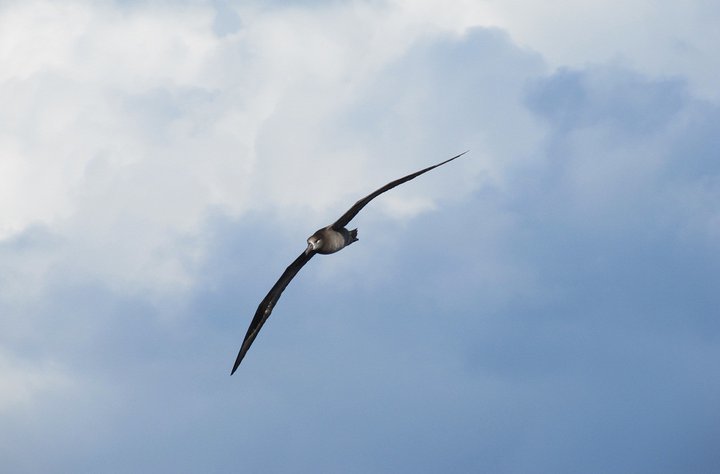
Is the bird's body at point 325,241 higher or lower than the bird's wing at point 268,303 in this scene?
lower

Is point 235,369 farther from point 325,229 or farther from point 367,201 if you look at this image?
point 367,201

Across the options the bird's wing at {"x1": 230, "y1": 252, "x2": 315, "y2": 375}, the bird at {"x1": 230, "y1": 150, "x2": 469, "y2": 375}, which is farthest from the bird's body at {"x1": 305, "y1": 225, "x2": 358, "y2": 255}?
the bird's wing at {"x1": 230, "y1": 252, "x2": 315, "y2": 375}

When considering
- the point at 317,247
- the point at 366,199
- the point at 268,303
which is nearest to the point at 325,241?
the point at 317,247

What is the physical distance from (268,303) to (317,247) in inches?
151

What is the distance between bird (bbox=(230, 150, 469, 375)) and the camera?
27.6 meters

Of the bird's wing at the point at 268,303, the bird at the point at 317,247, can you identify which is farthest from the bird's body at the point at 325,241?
the bird's wing at the point at 268,303

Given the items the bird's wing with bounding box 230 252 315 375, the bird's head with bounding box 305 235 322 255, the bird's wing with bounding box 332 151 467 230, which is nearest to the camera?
the bird's wing with bounding box 332 151 467 230

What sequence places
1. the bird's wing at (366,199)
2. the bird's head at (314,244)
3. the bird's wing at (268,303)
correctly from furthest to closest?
the bird's wing at (268,303) < the bird's head at (314,244) < the bird's wing at (366,199)

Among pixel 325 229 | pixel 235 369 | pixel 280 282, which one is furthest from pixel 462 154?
pixel 235 369

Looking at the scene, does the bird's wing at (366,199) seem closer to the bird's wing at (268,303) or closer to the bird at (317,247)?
the bird at (317,247)

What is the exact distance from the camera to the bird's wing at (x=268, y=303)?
3081cm

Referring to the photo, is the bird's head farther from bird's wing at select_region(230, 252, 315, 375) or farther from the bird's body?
bird's wing at select_region(230, 252, 315, 375)

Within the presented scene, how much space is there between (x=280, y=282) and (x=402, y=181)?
22.2 ft

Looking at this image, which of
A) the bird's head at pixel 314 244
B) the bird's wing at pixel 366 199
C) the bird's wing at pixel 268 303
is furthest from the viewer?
the bird's wing at pixel 268 303
